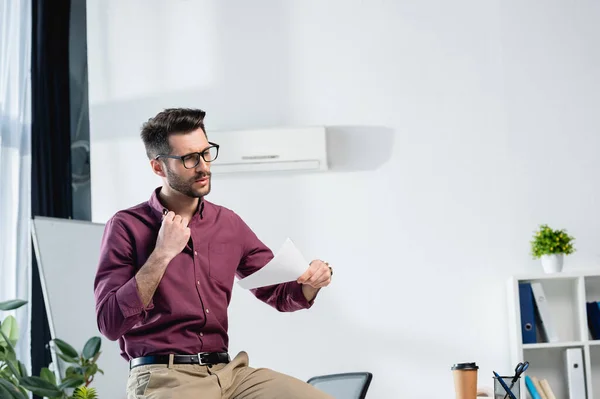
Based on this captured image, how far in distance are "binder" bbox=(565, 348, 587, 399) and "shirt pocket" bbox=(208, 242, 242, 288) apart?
8.40 ft

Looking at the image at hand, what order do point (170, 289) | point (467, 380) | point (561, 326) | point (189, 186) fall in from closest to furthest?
1. point (170, 289)
2. point (189, 186)
3. point (467, 380)
4. point (561, 326)

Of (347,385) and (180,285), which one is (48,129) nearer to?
(347,385)

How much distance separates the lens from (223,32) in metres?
5.11

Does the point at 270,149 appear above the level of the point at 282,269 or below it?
above

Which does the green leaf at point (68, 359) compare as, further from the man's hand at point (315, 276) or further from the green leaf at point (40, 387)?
the man's hand at point (315, 276)

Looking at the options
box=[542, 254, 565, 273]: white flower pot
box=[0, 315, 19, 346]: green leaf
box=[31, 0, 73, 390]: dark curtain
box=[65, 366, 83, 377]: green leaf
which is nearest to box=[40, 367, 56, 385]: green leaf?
box=[65, 366, 83, 377]: green leaf

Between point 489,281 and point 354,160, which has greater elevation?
point 354,160

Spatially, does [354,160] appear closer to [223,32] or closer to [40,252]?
[223,32]

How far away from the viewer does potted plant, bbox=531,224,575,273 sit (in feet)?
15.2

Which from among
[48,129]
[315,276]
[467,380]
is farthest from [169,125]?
[48,129]

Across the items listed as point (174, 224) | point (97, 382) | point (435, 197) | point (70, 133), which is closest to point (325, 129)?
point (435, 197)

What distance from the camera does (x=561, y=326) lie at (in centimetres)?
478

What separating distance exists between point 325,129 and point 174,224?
2.60m

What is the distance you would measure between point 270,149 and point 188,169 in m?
2.34
